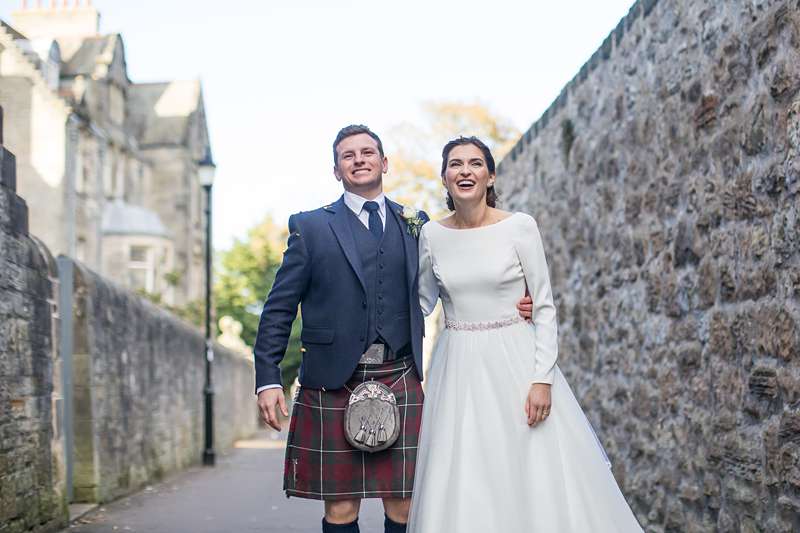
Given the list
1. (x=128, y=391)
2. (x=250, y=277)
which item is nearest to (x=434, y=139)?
(x=250, y=277)

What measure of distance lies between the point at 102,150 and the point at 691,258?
27596 millimetres

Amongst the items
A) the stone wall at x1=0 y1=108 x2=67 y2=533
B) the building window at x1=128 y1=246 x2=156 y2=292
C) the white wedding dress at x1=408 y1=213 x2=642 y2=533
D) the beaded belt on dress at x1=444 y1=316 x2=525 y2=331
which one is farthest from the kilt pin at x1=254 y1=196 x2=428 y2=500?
the building window at x1=128 y1=246 x2=156 y2=292

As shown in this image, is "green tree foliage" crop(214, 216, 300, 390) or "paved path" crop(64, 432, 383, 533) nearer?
"paved path" crop(64, 432, 383, 533)

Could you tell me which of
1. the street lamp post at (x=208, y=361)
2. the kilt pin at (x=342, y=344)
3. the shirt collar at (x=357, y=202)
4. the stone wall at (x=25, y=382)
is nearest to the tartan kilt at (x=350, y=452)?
the kilt pin at (x=342, y=344)

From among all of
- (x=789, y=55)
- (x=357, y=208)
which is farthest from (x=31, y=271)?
(x=789, y=55)

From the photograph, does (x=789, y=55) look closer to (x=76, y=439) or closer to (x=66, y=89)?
(x=76, y=439)

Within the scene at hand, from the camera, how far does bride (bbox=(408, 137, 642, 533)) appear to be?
3953 mm

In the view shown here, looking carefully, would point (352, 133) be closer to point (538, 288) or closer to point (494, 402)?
point (538, 288)

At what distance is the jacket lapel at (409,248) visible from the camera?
173 inches

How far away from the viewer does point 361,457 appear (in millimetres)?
4352

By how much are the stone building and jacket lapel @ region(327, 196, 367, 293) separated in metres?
15.8

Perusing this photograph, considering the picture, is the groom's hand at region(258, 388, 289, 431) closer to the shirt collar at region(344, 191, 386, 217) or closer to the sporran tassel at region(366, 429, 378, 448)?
the sporran tassel at region(366, 429, 378, 448)

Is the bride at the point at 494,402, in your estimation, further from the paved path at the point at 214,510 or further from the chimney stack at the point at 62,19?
the chimney stack at the point at 62,19

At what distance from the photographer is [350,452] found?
4348mm
